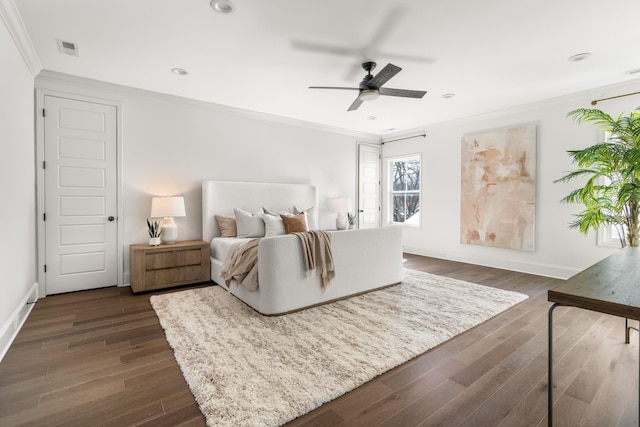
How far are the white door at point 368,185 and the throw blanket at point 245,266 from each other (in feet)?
12.6

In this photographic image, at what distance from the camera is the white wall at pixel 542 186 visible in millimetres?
4125

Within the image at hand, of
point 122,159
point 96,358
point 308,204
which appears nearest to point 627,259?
point 96,358

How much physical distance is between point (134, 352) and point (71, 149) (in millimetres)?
2780

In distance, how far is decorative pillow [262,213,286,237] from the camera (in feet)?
14.2

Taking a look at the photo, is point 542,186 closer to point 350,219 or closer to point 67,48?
point 350,219

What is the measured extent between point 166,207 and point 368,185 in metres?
4.25

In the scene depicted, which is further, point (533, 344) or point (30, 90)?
point (30, 90)

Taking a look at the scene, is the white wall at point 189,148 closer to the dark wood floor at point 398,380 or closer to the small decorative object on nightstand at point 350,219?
the small decorative object on nightstand at point 350,219

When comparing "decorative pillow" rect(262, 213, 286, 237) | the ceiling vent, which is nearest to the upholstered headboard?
"decorative pillow" rect(262, 213, 286, 237)

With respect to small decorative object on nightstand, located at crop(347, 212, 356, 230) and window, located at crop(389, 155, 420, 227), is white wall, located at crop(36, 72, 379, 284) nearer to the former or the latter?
small decorative object on nightstand, located at crop(347, 212, 356, 230)

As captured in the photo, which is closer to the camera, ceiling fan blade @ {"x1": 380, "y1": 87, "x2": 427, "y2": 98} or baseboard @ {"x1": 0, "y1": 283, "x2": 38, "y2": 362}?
baseboard @ {"x1": 0, "y1": 283, "x2": 38, "y2": 362}

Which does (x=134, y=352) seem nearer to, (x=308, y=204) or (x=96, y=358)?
(x=96, y=358)

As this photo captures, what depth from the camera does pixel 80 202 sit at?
371 cm

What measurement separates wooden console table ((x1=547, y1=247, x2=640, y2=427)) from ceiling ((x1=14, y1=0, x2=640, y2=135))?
201cm
